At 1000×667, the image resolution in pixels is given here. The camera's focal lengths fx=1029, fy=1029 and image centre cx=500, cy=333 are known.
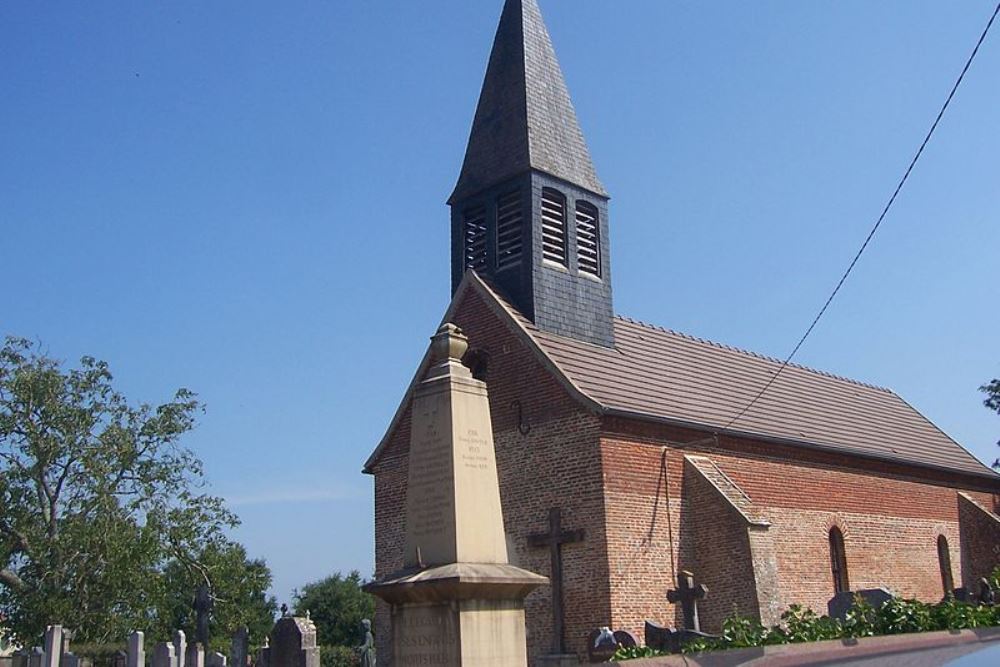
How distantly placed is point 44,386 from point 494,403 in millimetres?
12973

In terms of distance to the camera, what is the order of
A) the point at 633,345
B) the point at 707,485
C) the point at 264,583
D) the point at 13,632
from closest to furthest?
the point at 707,485 → the point at 633,345 → the point at 13,632 → the point at 264,583

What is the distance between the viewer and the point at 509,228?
2083 centimetres

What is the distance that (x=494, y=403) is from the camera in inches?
776

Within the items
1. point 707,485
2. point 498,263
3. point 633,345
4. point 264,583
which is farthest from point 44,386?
point 264,583

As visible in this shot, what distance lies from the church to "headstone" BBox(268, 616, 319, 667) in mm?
3616

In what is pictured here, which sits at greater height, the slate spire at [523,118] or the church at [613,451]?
the slate spire at [523,118]

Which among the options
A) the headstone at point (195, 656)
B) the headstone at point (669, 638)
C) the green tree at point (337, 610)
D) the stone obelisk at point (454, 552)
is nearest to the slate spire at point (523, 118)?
the headstone at point (669, 638)

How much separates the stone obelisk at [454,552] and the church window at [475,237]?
1226 cm

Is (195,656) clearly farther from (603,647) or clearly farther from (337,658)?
(337,658)

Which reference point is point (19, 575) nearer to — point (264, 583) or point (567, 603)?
point (567, 603)

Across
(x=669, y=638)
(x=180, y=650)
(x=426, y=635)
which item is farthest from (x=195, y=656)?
(x=426, y=635)

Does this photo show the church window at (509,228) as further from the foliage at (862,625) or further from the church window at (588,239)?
the foliage at (862,625)

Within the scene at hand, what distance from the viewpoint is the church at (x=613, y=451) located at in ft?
58.2

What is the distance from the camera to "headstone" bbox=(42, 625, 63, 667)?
20.4m
